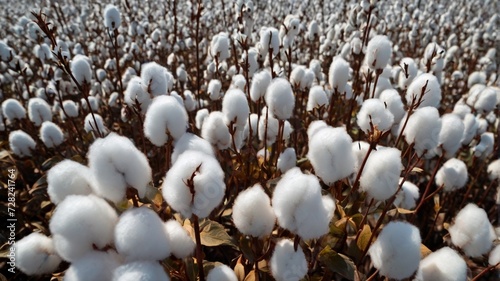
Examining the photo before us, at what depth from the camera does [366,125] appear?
1179mm

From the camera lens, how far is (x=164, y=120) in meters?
0.91

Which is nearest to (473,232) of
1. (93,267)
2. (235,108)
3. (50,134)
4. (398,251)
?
(398,251)

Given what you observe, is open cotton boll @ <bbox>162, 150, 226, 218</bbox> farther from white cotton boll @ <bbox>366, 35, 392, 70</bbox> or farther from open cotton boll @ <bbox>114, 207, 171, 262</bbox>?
white cotton boll @ <bbox>366, 35, 392, 70</bbox>

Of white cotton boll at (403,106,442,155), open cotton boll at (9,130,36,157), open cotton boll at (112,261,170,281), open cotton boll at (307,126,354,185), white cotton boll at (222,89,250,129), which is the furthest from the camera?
open cotton boll at (9,130,36,157)

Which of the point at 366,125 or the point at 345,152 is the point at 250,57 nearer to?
the point at 366,125

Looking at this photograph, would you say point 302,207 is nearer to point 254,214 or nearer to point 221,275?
point 254,214

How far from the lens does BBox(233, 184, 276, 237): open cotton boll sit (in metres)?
0.79

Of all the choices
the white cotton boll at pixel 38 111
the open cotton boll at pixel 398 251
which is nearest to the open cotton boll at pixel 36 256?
the open cotton boll at pixel 398 251

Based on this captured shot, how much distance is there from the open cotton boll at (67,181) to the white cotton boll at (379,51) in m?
1.24

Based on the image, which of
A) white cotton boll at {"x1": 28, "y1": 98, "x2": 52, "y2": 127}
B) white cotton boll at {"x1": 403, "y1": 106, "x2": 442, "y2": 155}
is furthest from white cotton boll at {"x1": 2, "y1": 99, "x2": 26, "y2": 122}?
white cotton boll at {"x1": 403, "y1": 106, "x2": 442, "y2": 155}

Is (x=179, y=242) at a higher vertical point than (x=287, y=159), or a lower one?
higher

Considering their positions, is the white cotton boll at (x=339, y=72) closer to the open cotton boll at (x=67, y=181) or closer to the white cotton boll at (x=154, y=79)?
the white cotton boll at (x=154, y=79)

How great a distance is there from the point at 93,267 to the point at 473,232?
35.6 inches

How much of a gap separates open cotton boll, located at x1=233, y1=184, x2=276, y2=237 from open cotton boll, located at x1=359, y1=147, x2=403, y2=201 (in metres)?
0.28
